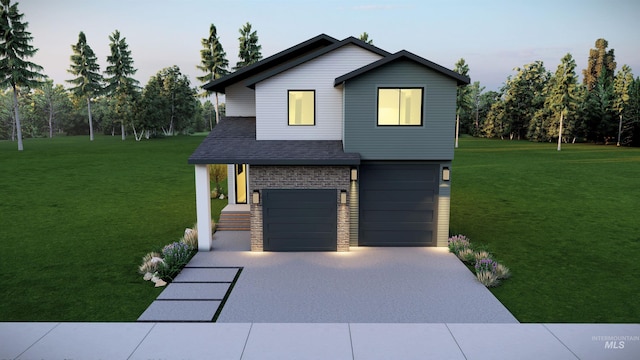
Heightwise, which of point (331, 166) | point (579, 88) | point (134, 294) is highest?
point (579, 88)

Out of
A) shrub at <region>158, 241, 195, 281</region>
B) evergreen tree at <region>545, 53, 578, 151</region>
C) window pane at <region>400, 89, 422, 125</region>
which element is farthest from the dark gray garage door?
evergreen tree at <region>545, 53, 578, 151</region>

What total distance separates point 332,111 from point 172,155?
3757 cm

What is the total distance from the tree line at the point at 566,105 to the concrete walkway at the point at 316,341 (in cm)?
5531

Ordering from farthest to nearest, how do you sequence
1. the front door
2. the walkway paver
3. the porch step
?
the front door
the porch step
the walkway paver

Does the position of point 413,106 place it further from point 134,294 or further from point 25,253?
point 25,253

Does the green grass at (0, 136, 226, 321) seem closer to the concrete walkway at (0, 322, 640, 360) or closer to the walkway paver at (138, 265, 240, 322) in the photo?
the walkway paver at (138, 265, 240, 322)

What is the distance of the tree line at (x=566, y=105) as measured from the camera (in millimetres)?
59875

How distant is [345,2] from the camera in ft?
116

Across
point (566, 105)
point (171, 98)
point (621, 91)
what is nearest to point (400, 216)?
point (566, 105)

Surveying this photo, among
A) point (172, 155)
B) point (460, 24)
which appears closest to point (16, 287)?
point (172, 155)

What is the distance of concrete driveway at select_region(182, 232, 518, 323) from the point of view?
895cm

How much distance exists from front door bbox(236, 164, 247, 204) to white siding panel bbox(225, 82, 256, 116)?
2468mm

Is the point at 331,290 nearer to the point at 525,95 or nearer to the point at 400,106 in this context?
the point at 400,106

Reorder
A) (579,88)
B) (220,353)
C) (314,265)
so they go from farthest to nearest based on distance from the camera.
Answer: (579,88), (314,265), (220,353)
